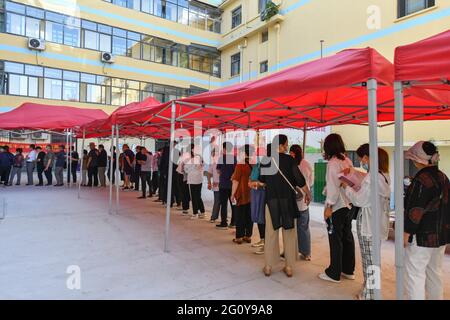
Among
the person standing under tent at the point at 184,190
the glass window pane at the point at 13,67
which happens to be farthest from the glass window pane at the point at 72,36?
the person standing under tent at the point at 184,190

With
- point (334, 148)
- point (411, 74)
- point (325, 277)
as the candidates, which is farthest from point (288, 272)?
point (411, 74)

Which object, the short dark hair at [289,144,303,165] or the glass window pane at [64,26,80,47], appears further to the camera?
the glass window pane at [64,26,80,47]

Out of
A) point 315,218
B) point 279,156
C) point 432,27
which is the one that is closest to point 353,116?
point 279,156

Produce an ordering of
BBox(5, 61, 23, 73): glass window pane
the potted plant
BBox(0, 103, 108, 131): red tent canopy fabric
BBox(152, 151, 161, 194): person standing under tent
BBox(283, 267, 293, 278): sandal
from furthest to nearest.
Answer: the potted plant
BBox(5, 61, 23, 73): glass window pane
BBox(0, 103, 108, 131): red tent canopy fabric
BBox(152, 151, 161, 194): person standing under tent
BBox(283, 267, 293, 278): sandal

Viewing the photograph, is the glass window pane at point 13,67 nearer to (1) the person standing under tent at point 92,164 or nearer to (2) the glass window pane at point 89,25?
(2) the glass window pane at point 89,25

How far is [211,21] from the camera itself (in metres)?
24.0

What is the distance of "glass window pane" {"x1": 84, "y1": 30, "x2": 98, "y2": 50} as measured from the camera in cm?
1848

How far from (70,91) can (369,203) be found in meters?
18.5

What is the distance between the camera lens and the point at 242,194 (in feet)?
16.3

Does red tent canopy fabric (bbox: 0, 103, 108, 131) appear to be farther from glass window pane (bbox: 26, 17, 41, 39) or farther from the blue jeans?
the blue jeans

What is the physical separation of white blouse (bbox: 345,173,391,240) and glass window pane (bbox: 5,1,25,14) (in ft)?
63.9

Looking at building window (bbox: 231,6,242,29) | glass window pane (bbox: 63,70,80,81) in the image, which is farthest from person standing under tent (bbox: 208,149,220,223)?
building window (bbox: 231,6,242,29)
